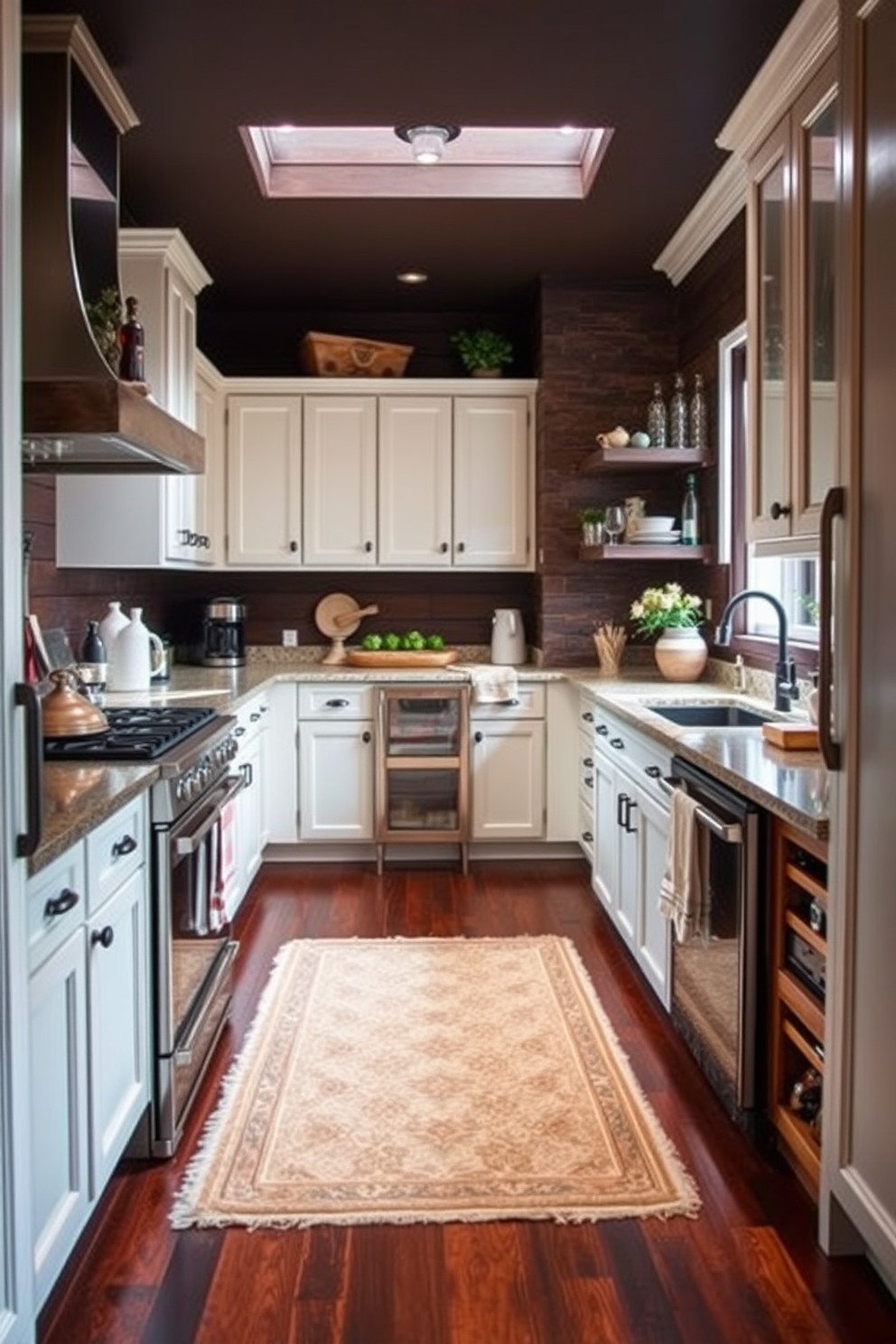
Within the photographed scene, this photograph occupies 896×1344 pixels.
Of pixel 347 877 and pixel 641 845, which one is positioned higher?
pixel 641 845

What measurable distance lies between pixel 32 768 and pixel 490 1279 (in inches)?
49.3

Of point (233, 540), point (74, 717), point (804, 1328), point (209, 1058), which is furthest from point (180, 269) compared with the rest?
point (804, 1328)

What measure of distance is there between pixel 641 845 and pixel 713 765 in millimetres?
910

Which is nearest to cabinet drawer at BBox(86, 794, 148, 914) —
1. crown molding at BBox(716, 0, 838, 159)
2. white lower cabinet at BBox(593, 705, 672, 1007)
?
white lower cabinet at BBox(593, 705, 672, 1007)

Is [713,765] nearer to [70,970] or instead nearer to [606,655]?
[70,970]

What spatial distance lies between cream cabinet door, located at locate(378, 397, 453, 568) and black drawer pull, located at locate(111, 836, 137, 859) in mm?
3180

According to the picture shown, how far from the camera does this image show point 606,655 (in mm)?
4918

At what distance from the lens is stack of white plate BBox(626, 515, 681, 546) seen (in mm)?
4703

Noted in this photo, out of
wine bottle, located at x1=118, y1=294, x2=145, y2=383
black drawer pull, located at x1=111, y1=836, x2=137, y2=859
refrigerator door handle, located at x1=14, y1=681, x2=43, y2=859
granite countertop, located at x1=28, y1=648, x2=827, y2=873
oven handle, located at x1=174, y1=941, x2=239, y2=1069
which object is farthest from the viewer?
wine bottle, located at x1=118, y1=294, x2=145, y2=383

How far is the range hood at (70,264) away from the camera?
7.99 feet

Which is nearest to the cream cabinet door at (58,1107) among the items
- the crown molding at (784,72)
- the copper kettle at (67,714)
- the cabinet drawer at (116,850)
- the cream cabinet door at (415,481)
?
the cabinet drawer at (116,850)

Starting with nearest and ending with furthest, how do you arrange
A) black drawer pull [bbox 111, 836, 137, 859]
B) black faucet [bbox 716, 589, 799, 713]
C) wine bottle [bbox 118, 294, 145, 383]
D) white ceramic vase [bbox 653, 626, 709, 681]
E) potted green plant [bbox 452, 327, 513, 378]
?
black drawer pull [bbox 111, 836, 137, 859] < wine bottle [bbox 118, 294, 145, 383] < black faucet [bbox 716, 589, 799, 713] < white ceramic vase [bbox 653, 626, 709, 681] < potted green plant [bbox 452, 327, 513, 378]

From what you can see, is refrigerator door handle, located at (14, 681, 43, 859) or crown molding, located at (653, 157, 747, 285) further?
crown molding, located at (653, 157, 747, 285)

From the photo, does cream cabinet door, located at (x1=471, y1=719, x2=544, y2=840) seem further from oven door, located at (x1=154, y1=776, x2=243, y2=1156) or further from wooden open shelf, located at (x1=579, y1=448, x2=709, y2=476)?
oven door, located at (x1=154, y1=776, x2=243, y2=1156)
